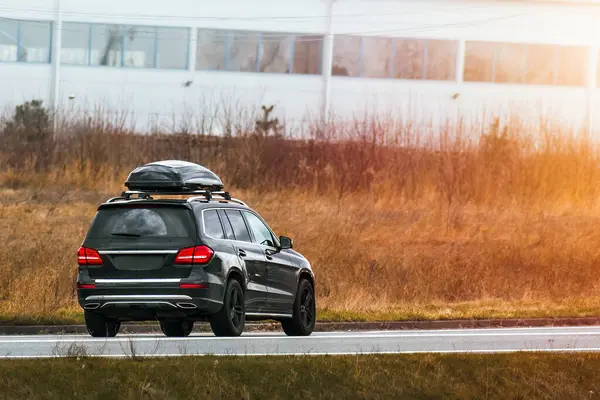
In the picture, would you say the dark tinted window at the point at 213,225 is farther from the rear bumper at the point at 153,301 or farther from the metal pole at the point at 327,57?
the metal pole at the point at 327,57

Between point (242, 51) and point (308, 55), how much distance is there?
273 cm

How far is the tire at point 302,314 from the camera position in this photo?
701 inches

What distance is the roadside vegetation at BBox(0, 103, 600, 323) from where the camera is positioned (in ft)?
92.0

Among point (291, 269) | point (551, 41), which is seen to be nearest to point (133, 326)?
point (291, 269)

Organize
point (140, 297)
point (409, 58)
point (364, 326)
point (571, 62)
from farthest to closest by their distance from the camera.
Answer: point (571, 62), point (409, 58), point (364, 326), point (140, 297)

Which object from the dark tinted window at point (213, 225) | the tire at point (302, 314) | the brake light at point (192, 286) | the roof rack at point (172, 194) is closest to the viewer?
the brake light at point (192, 286)

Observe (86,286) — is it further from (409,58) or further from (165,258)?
(409,58)

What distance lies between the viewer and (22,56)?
54531 mm

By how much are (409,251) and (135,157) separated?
11.3 metres

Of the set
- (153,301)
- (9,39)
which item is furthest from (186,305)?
(9,39)

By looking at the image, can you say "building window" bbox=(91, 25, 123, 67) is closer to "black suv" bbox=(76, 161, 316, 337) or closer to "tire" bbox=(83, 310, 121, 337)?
"tire" bbox=(83, 310, 121, 337)

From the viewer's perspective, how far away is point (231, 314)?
51.6 ft

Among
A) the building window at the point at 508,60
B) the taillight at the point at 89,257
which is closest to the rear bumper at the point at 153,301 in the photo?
the taillight at the point at 89,257

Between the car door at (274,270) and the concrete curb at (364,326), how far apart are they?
3275 millimetres
